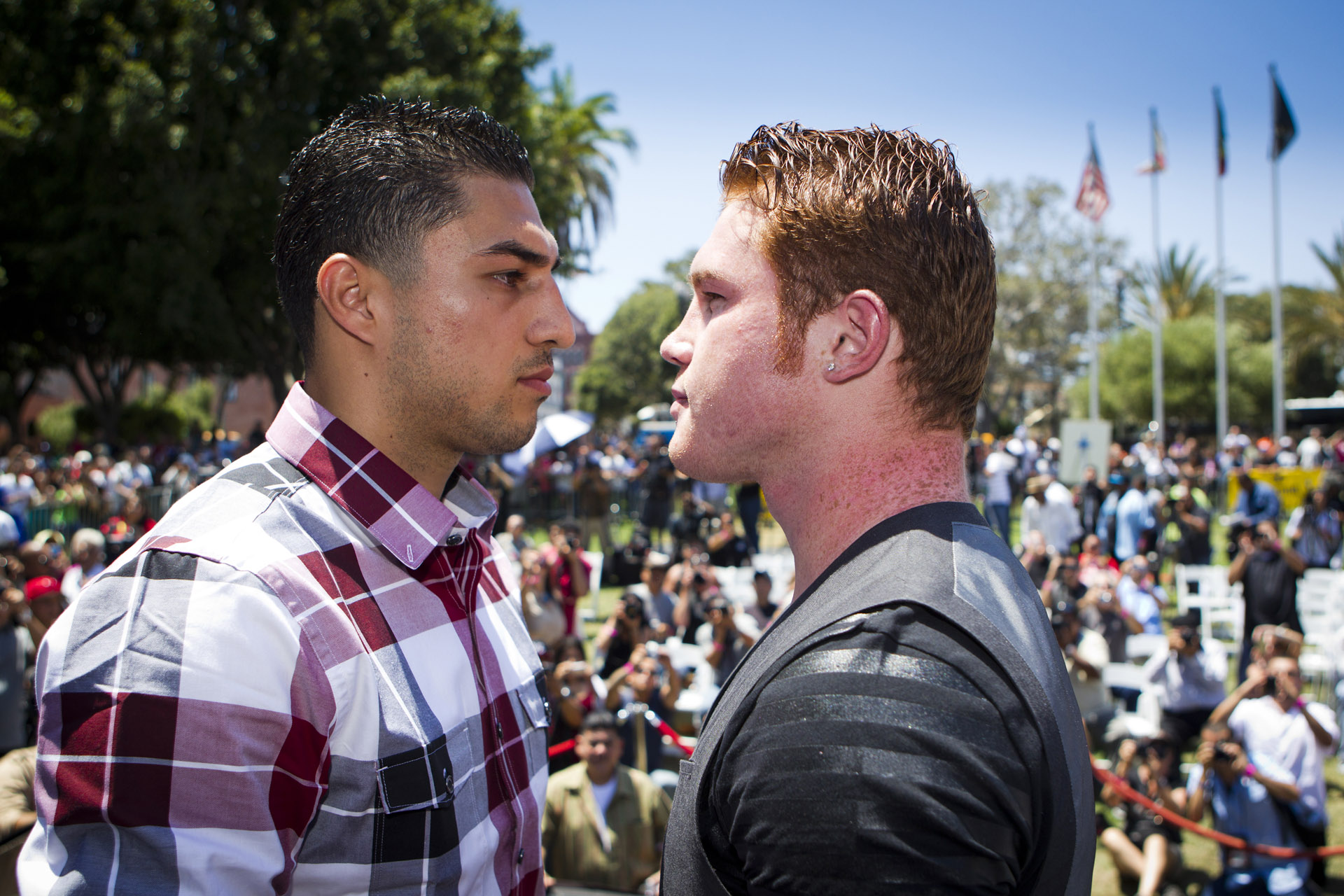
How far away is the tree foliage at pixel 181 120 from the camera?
17094 mm

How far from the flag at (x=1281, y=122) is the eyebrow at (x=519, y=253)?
108ft

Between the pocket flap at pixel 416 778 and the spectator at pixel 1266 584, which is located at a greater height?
the pocket flap at pixel 416 778

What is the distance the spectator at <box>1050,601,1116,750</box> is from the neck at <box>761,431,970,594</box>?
6.60 meters

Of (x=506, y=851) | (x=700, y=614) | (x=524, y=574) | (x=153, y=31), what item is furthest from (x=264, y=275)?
(x=506, y=851)

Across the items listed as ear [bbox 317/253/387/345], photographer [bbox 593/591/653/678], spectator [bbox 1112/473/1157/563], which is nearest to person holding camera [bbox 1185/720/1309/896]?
photographer [bbox 593/591/653/678]

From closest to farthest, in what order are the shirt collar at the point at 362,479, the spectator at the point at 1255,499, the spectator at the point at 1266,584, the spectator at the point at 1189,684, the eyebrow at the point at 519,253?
1. the shirt collar at the point at 362,479
2. the eyebrow at the point at 519,253
3. the spectator at the point at 1189,684
4. the spectator at the point at 1266,584
5. the spectator at the point at 1255,499

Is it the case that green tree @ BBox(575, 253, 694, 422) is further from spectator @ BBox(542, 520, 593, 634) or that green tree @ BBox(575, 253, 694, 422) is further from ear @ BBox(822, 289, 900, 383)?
ear @ BBox(822, 289, 900, 383)

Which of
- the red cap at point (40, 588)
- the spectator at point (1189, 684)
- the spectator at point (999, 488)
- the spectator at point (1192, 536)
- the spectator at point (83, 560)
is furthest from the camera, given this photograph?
the spectator at point (999, 488)

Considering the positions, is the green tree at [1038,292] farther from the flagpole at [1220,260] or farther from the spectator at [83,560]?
the spectator at [83,560]

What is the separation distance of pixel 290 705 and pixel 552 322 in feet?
2.92

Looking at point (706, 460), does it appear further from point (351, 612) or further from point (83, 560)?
point (83, 560)

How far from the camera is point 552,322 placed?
187 centimetres

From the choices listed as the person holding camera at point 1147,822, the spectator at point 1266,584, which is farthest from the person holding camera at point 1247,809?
the spectator at point 1266,584

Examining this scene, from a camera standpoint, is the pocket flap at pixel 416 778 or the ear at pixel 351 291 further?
the ear at pixel 351 291
